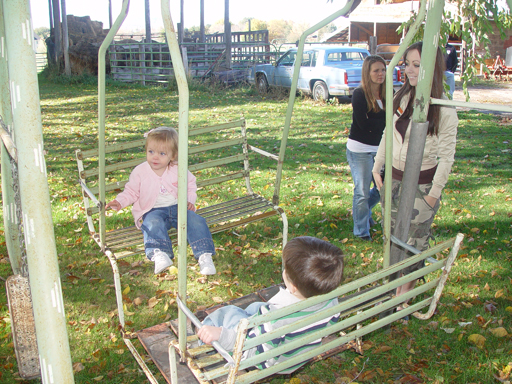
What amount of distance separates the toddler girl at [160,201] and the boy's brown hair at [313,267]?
1.03m

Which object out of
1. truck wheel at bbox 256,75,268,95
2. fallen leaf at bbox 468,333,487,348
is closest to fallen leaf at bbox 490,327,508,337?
fallen leaf at bbox 468,333,487,348

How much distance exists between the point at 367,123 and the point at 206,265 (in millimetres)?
2112

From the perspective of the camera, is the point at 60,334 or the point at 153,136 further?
the point at 153,136

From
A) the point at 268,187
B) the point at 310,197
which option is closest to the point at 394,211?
the point at 310,197

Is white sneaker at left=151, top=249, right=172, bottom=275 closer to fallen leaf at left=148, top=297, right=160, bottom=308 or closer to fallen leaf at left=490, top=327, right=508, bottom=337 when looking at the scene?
fallen leaf at left=148, top=297, right=160, bottom=308

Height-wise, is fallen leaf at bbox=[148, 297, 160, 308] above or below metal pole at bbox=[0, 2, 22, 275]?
below

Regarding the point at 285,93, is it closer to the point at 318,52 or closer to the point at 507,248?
the point at 318,52

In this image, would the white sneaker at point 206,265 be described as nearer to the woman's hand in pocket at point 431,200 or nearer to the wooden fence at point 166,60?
the woman's hand in pocket at point 431,200

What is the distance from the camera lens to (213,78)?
16188mm

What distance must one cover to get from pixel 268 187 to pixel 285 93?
8.51m

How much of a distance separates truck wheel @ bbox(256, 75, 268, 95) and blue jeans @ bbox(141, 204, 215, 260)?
38.5ft

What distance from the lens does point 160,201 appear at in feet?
11.0

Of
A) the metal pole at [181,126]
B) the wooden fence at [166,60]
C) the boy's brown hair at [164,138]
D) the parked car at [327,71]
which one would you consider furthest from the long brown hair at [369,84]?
the wooden fence at [166,60]

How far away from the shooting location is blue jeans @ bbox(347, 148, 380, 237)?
13.9 ft
